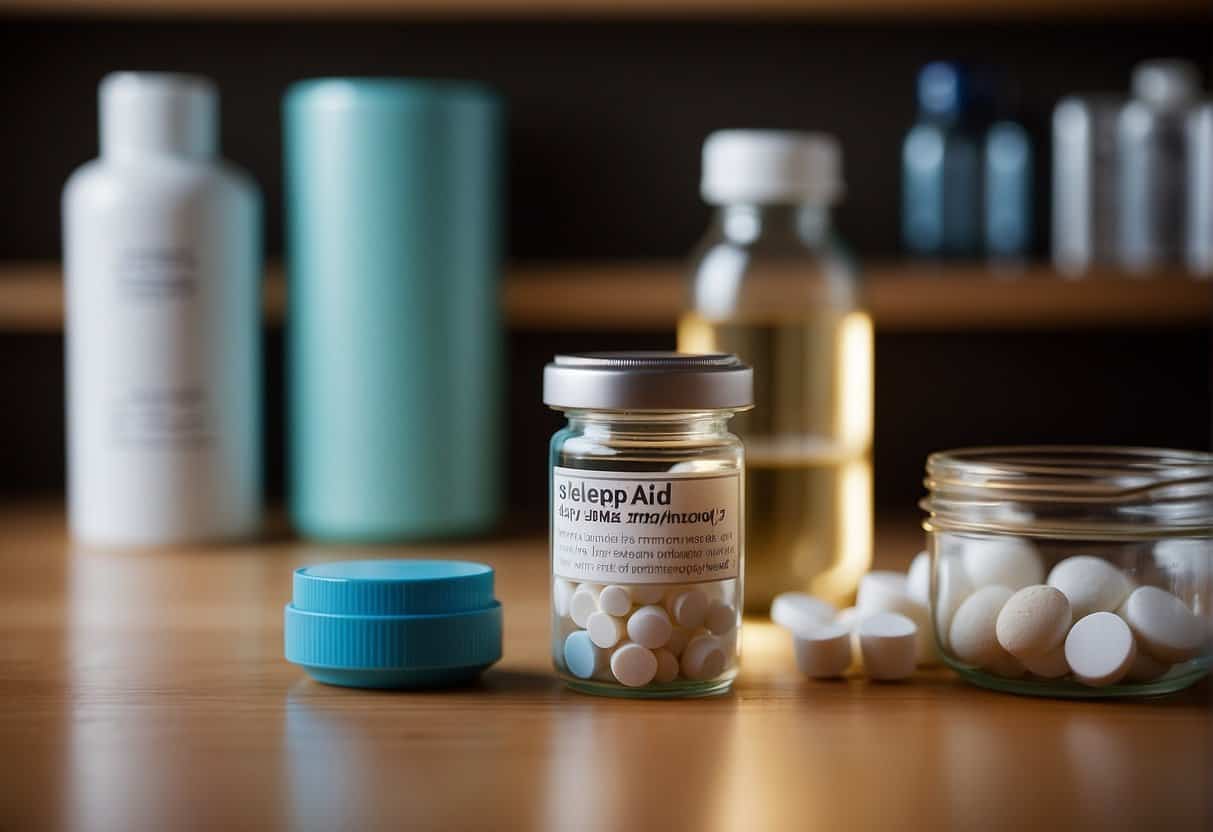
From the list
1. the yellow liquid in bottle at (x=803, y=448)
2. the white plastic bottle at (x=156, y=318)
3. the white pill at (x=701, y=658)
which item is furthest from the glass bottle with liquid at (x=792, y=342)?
the white plastic bottle at (x=156, y=318)

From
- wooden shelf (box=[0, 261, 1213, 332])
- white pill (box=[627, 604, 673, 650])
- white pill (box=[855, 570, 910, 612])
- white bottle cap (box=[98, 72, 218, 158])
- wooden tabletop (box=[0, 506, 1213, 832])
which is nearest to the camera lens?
wooden tabletop (box=[0, 506, 1213, 832])

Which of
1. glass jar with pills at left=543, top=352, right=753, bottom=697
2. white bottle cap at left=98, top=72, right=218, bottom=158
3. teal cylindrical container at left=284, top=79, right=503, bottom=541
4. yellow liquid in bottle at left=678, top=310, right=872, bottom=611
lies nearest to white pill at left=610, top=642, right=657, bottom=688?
glass jar with pills at left=543, top=352, right=753, bottom=697

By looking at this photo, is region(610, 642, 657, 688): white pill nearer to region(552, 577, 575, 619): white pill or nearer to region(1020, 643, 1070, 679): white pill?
region(552, 577, 575, 619): white pill

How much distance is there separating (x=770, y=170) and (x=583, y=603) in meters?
0.33

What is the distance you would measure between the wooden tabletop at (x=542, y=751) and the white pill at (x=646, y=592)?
45mm

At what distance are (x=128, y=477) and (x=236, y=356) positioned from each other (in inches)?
4.4

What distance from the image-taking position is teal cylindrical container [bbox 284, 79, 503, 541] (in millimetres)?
1069

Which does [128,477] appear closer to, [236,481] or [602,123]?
[236,481]

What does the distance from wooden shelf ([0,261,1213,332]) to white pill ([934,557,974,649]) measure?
0.52m

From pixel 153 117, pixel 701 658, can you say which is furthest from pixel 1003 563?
pixel 153 117

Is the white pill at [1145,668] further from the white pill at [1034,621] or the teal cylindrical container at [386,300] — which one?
the teal cylindrical container at [386,300]

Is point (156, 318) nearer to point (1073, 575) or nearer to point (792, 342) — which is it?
point (792, 342)

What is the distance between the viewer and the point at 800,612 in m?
0.74

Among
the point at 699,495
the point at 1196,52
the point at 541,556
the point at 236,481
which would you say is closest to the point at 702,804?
the point at 699,495
